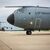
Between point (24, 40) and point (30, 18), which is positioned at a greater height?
point (30, 18)

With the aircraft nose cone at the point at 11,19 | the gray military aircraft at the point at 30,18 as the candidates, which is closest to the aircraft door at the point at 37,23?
the gray military aircraft at the point at 30,18

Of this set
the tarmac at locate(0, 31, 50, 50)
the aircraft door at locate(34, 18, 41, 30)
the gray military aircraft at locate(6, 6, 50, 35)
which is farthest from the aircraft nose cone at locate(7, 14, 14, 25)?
the aircraft door at locate(34, 18, 41, 30)

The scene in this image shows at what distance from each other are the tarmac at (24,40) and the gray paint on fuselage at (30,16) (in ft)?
0.27

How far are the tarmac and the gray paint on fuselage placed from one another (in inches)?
3.3

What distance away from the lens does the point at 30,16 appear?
1.48 metres

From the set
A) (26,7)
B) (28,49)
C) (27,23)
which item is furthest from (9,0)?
(28,49)

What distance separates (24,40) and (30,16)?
0.25 metres

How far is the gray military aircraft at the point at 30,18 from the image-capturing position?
1.48 metres

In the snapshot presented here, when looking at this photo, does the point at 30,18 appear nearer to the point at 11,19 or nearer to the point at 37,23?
the point at 37,23

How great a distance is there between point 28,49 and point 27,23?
0.26m

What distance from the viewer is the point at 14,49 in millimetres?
1416

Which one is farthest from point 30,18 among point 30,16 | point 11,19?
point 11,19

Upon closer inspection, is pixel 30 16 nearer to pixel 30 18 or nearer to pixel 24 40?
pixel 30 18

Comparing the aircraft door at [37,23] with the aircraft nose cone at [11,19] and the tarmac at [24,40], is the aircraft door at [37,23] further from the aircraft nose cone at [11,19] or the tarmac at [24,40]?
the aircraft nose cone at [11,19]
